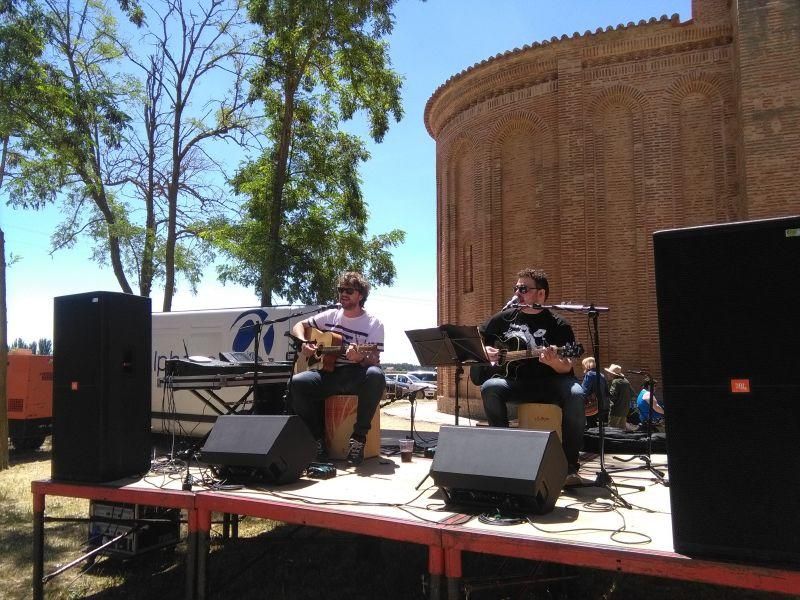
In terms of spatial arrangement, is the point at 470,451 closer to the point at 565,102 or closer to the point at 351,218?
the point at 351,218

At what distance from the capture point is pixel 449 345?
4.73 m

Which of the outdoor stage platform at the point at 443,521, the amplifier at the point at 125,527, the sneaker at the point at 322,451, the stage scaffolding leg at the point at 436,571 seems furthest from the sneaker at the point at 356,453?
the stage scaffolding leg at the point at 436,571

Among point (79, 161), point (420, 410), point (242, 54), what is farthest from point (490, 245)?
point (79, 161)

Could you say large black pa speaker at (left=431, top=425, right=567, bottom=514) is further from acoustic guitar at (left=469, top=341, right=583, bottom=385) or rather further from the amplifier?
the amplifier

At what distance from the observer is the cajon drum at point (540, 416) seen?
436 cm

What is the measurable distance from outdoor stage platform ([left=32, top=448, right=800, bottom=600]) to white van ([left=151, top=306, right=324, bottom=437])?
17.2ft

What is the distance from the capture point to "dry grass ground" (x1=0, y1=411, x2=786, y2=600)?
4152mm

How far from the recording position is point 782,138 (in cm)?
1246

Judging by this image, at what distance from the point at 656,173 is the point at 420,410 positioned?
10.1m

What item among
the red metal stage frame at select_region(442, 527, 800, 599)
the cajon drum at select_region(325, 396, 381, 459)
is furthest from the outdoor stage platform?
the cajon drum at select_region(325, 396, 381, 459)

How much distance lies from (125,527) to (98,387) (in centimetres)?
120

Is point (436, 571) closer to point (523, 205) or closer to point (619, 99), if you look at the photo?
point (523, 205)

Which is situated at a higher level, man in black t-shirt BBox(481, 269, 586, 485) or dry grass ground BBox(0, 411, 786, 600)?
man in black t-shirt BBox(481, 269, 586, 485)

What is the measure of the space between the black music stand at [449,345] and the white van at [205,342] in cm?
452
